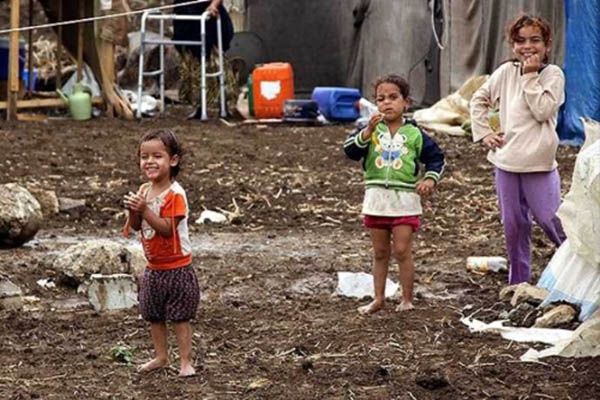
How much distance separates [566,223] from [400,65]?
1456 centimetres

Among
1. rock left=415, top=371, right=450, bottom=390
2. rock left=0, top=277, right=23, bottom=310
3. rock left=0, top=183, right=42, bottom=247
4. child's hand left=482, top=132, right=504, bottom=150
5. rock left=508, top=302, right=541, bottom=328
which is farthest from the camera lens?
rock left=0, top=183, right=42, bottom=247

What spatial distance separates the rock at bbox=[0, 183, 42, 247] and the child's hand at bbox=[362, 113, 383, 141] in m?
2.87

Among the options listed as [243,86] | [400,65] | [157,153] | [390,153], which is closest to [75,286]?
[390,153]

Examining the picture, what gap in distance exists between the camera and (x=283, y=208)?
11523mm

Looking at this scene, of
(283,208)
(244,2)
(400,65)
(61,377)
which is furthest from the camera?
(244,2)

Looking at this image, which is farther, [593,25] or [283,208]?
[593,25]

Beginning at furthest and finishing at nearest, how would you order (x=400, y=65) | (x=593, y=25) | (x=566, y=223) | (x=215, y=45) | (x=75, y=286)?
(x=400, y=65)
(x=215, y=45)
(x=593, y=25)
(x=75, y=286)
(x=566, y=223)

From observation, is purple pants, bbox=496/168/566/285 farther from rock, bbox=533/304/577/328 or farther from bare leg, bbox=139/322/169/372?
bare leg, bbox=139/322/169/372

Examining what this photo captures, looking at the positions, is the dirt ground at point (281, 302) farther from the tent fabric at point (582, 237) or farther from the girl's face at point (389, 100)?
the girl's face at point (389, 100)

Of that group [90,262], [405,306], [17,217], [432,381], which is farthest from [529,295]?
[17,217]

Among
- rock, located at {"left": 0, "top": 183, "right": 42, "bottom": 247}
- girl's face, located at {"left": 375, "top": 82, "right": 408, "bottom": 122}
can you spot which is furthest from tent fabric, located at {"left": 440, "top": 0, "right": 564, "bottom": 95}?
girl's face, located at {"left": 375, "top": 82, "right": 408, "bottom": 122}

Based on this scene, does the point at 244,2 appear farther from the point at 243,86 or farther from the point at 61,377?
the point at 61,377

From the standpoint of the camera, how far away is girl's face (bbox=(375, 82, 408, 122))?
7.51m

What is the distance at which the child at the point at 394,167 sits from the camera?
750 centimetres
